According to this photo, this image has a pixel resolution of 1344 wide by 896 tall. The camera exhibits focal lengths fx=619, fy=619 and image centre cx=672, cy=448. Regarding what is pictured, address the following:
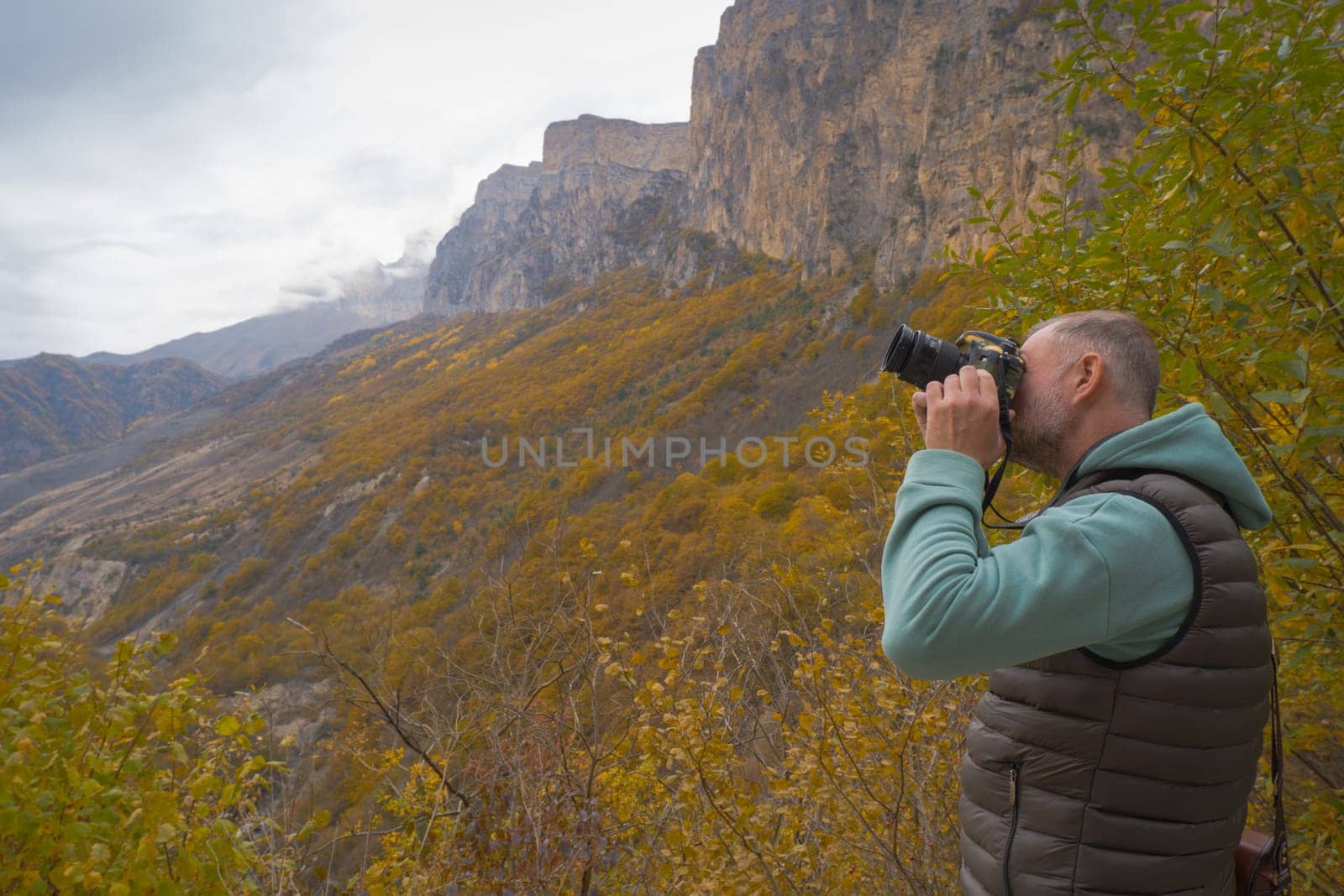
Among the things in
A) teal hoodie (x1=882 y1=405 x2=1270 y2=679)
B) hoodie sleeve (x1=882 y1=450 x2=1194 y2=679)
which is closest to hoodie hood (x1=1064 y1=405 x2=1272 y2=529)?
teal hoodie (x1=882 y1=405 x2=1270 y2=679)

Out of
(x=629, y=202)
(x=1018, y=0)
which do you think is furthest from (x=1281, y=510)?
(x=629, y=202)

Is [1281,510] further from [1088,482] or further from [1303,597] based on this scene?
[1088,482]

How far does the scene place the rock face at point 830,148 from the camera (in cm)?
3073

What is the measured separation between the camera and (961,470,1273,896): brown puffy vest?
2.83 ft

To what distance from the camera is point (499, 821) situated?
2457 millimetres

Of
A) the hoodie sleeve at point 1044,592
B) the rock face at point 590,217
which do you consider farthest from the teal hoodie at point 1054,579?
the rock face at point 590,217

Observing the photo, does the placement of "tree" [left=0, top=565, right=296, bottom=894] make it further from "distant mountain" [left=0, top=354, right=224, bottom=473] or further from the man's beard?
"distant mountain" [left=0, top=354, right=224, bottom=473]

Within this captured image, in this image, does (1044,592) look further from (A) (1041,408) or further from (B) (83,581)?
(B) (83,581)

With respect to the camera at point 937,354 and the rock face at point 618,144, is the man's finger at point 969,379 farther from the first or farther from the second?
the rock face at point 618,144

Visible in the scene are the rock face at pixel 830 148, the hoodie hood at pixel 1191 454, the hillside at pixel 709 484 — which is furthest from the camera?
the rock face at pixel 830 148

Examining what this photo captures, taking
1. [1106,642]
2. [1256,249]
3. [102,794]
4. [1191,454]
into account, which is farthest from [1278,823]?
[102,794]

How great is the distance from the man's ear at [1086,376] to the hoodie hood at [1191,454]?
0.10 metres

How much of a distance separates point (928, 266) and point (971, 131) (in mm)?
6828

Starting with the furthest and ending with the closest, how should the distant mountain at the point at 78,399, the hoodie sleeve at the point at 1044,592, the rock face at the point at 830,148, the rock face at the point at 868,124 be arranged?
the distant mountain at the point at 78,399 → the rock face at the point at 830,148 → the rock face at the point at 868,124 → the hoodie sleeve at the point at 1044,592
